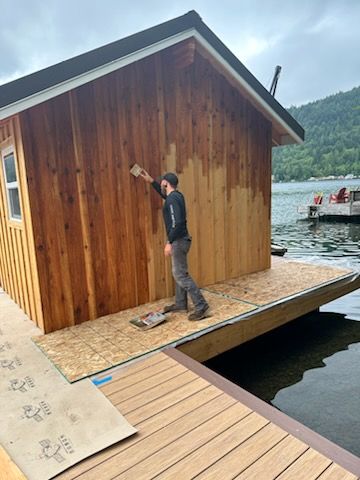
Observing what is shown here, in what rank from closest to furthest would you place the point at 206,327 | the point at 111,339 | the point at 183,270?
the point at 111,339 < the point at 206,327 < the point at 183,270

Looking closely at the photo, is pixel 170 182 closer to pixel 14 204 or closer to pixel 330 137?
pixel 14 204

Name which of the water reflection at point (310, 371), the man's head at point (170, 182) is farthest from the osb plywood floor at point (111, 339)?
the man's head at point (170, 182)

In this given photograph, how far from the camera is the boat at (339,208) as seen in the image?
1934 cm

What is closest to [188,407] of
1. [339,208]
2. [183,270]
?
[183,270]

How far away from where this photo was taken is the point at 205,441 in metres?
2.11

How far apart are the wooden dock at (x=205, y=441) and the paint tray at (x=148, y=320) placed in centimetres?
90

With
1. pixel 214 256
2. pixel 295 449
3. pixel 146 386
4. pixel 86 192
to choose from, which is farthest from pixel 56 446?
pixel 214 256

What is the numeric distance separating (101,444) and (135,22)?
49.9 metres

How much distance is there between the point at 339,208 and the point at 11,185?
1971 cm

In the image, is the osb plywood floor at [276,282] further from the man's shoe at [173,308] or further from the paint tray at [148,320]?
the paint tray at [148,320]

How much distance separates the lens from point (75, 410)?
7.95ft

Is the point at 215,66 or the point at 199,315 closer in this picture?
the point at 199,315

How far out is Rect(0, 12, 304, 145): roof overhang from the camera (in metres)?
2.81

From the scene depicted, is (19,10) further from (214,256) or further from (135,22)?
(214,256)
